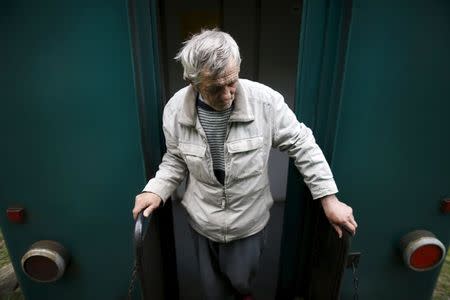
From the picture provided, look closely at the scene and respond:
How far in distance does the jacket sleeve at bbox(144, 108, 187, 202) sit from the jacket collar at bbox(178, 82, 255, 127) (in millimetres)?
104

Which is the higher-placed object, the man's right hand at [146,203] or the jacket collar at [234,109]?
the jacket collar at [234,109]

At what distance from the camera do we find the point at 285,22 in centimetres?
292

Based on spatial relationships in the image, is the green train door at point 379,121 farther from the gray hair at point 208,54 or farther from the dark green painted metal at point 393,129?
the gray hair at point 208,54

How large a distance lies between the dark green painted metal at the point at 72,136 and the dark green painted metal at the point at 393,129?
1044 millimetres

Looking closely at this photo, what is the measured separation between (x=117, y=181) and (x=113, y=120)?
33 cm

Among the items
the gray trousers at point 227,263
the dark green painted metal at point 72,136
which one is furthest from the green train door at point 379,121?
the dark green painted metal at point 72,136

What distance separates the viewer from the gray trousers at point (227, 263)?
1.79 metres

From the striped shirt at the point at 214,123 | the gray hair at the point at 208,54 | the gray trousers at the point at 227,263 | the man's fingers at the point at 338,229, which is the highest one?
the gray hair at the point at 208,54

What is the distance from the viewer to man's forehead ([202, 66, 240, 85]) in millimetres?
1316

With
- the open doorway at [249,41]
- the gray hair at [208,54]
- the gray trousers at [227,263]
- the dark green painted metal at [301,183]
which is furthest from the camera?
the open doorway at [249,41]

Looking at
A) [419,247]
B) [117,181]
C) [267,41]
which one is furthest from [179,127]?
[267,41]

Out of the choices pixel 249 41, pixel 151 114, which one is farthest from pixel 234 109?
pixel 249 41

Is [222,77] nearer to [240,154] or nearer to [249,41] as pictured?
[240,154]

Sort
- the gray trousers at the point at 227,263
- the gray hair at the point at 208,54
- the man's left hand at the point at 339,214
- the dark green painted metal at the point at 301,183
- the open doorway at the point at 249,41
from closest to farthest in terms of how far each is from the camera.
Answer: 1. the gray hair at the point at 208,54
2. the man's left hand at the point at 339,214
3. the dark green painted metal at the point at 301,183
4. the gray trousers at the point at 227,263
5. the open doorway at the point at 249,41
